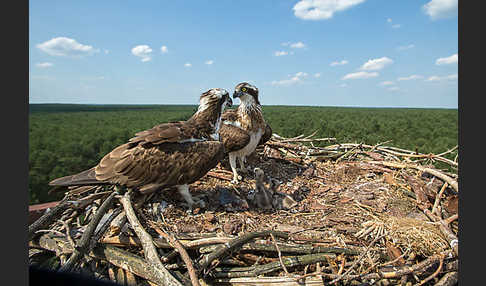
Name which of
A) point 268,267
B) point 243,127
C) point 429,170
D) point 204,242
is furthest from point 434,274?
point 243,127

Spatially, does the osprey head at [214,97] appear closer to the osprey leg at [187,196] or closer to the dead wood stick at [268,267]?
the osprey leg at [187,196]

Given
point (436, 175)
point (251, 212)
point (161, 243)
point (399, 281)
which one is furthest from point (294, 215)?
point (436, 175)

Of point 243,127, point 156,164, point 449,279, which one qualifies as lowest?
point 449,279

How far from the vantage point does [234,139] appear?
12.8 feet

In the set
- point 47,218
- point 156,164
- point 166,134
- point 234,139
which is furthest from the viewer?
point 234,139

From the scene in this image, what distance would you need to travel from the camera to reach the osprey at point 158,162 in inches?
106

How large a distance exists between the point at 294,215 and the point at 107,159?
2.14m

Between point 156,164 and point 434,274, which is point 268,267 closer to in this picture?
point 434,274

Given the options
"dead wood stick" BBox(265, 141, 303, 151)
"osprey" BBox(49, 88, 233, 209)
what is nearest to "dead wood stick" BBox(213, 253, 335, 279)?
"osprey" BBox(49, 88, 233, 209)

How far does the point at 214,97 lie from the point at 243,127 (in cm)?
76

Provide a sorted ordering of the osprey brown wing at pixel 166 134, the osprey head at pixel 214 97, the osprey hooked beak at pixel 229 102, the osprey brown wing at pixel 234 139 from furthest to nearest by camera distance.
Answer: the osprey brown wing at pixel 234 139 < the osprey hooked beak at pixel 229 102 < the osprey head at pixel 214 97 < the osprey brown wing at pixel 166 134

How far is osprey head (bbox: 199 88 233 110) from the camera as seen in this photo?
11.7 ft

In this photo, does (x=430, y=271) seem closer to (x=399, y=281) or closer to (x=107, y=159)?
(x=399, y=281)

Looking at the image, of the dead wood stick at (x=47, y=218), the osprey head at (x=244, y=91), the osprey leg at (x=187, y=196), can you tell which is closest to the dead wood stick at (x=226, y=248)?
the osprey leg at (x=187, y=196)
